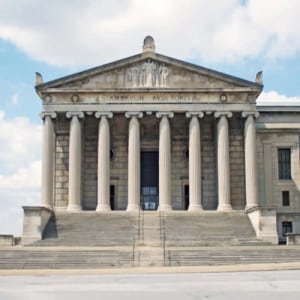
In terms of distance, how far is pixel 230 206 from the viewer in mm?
55656

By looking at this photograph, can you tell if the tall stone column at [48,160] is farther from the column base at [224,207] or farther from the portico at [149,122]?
the column base at [224,207]

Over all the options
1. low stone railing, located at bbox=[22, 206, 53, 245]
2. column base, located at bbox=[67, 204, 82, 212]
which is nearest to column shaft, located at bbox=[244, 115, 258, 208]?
column base, located at bbox=[67, 204, 82, 212]

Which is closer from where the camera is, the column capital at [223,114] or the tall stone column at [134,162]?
the tall stone column at [134,162]

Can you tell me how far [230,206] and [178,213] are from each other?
4966mm

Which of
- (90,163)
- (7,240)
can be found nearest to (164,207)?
(90,163)

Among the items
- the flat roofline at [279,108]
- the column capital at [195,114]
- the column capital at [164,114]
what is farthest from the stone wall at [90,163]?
the flat roofline at [279,108]

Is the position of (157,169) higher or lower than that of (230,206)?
higher

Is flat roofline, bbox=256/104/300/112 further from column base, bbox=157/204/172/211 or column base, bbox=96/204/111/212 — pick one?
column base, bbox=96/204/111/212

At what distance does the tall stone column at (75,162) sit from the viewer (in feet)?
181

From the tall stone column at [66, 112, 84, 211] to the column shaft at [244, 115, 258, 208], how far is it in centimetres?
1444

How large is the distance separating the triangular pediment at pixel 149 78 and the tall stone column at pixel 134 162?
2883 mm

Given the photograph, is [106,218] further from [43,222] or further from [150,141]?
[150,141]

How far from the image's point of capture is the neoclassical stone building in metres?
56.0

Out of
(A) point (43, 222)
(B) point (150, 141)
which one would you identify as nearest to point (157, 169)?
(B) point (150, 141)
